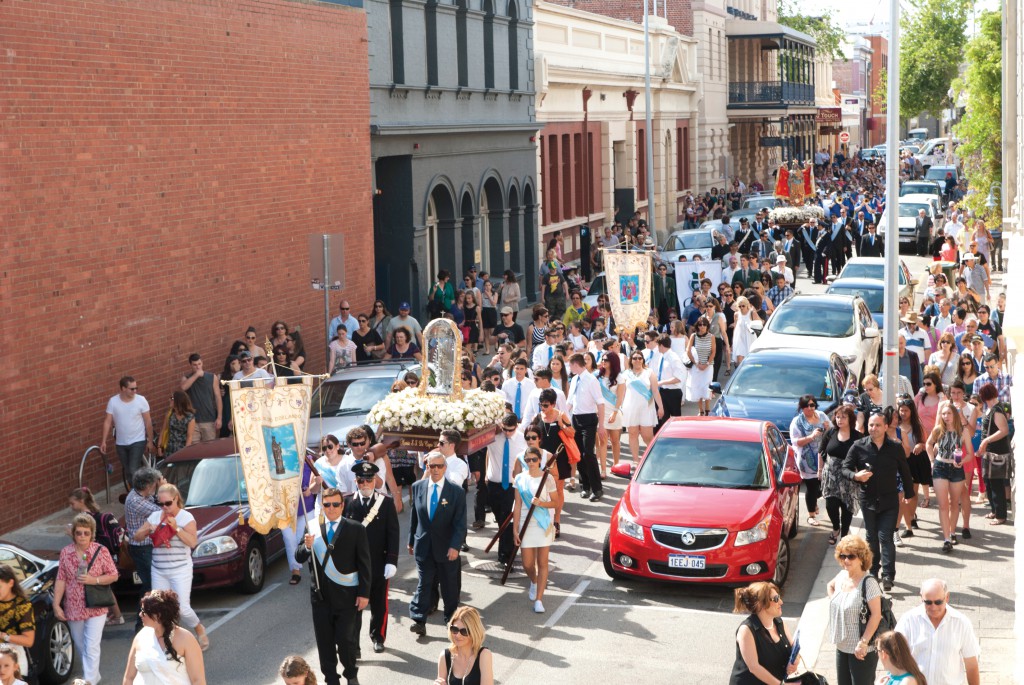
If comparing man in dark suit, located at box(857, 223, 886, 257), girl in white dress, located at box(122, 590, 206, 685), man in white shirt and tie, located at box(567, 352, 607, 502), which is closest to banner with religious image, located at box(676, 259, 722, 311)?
man in white shirt and tie, located at box(567, 352, 607, 502)

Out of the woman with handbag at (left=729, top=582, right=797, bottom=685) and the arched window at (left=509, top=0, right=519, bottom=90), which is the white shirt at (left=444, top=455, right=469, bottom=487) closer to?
the woman with handbag at (left=729, top=582, right=797, bottom=685)

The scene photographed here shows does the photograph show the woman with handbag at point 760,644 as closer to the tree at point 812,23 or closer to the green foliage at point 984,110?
the green foliage at point 984,110

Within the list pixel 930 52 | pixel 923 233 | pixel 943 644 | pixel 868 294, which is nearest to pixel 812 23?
pixel 930 52

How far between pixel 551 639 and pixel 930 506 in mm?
6245

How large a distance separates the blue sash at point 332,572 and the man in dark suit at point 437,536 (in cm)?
150

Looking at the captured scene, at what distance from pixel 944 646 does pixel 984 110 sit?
24.8 m

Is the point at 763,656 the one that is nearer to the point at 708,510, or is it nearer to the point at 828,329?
the point at 708,510

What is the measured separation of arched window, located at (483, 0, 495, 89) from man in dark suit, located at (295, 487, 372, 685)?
23.3 m

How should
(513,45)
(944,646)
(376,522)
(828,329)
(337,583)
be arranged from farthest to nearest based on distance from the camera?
1. (513,45)
2. (828,329)
3. (376,522)
4. (337,583)
5. (944,646)

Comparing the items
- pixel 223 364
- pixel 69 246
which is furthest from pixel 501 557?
pixel 223 364

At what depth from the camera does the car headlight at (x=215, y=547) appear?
13.4 meters

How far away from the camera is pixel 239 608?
Result: 44.1 ft

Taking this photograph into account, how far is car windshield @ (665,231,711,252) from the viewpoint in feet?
125

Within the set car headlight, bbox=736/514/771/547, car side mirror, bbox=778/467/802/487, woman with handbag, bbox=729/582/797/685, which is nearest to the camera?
woman with handbag, bbox=729/582/797/685
